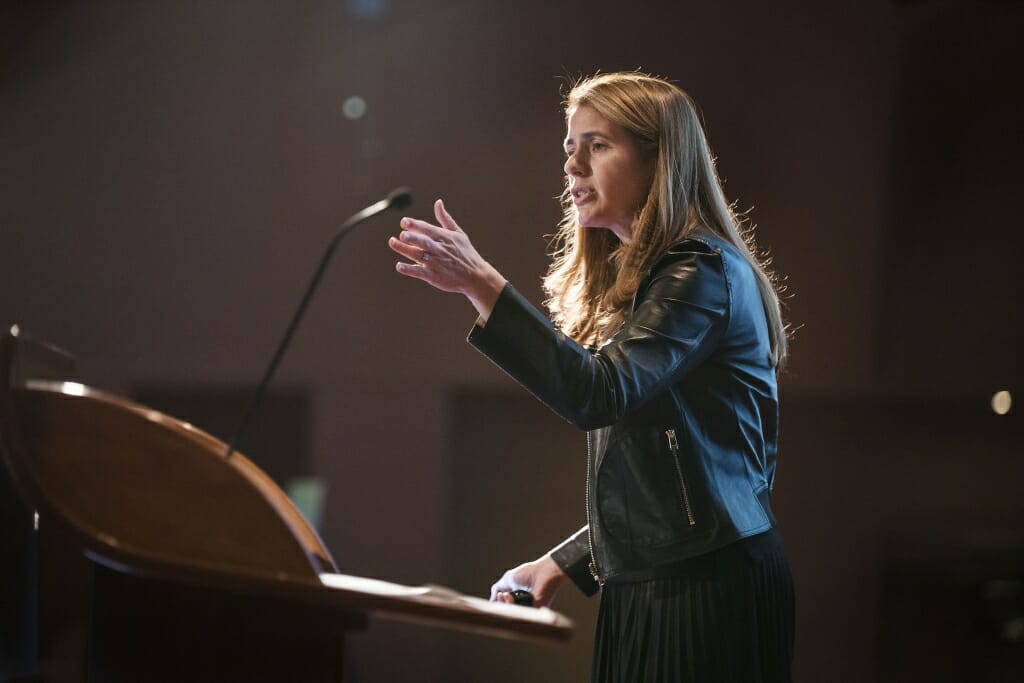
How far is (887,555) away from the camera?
3.43 m

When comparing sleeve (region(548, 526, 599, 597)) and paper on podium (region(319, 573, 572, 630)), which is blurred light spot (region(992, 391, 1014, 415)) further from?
paper on podium (region(319, 573, 572, 630))

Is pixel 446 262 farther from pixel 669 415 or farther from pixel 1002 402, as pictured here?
pixel 1002 402

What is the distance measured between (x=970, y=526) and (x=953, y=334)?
685 millimetres

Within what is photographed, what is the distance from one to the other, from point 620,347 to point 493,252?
2207 millimetres

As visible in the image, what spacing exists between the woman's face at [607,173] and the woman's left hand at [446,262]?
1.32 feet

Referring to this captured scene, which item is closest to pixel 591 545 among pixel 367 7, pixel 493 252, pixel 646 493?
pixel 646 493

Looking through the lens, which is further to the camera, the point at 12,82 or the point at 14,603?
the point at 12,82

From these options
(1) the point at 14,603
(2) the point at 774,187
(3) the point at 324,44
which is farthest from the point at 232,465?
(3) the point at 324,44

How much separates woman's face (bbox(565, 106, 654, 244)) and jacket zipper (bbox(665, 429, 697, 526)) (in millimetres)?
376

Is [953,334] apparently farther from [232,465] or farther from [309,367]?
[232,465]

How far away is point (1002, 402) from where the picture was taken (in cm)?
342

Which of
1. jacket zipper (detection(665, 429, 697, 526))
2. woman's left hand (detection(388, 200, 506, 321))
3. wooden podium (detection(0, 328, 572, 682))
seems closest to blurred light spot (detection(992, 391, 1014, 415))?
jacket zipper (detection(665, 429, 697, 526))

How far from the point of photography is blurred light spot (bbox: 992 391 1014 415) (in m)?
3.41

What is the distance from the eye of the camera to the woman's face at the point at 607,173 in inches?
61.0
